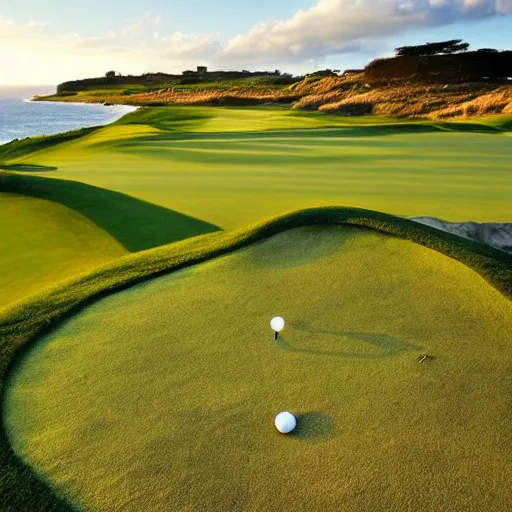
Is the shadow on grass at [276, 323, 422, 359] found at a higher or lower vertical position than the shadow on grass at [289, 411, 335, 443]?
lower

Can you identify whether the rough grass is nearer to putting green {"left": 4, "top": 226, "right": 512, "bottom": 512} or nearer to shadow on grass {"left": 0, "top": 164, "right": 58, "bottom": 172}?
shadow on grass {"left": 0, "top": 164, "right": 58, "bottom": 172}

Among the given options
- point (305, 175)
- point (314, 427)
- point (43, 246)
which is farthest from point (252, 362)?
point (305, 175)

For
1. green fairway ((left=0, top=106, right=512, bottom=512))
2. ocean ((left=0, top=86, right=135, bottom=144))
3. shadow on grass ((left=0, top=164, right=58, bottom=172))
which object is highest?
green fairway ((left=0, top=106, right=512, bottom=512))

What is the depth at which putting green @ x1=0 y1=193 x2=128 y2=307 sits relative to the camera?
20.7ft

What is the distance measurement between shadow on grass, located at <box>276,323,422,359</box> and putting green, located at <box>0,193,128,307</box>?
3.31 meters

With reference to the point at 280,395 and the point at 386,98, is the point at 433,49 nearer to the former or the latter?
the point at 386,98

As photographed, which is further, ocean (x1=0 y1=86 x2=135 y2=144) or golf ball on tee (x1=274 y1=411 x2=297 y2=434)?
ocean (x1=0 y1=86 x2=135 y2=144)

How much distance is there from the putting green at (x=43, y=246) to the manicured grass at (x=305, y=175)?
1.47m

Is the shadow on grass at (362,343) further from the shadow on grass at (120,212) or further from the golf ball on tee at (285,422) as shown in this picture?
the shadow on grass at (120,212)

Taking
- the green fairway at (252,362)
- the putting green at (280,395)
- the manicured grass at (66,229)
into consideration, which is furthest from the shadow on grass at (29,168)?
the putting green at (280,395)

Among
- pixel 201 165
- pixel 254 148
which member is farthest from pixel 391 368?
pixel 254 148

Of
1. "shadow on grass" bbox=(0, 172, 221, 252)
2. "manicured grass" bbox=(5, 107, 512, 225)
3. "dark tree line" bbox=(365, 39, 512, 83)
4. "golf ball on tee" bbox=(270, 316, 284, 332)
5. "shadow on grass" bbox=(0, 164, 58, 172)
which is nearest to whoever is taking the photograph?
"golf ball on tee" bbox=(270, 316, 284, 332)

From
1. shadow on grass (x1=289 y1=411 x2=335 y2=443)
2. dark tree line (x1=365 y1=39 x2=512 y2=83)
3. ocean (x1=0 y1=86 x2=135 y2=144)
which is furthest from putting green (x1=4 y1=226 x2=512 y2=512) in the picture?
dark tree line (x1=365 y1=39 x2=512 y2=83)

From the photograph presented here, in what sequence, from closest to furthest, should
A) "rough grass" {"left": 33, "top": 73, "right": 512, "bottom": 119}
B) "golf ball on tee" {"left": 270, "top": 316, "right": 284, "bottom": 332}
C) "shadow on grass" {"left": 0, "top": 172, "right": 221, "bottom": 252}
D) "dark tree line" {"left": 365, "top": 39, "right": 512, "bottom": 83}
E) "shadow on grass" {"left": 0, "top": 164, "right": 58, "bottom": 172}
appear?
"golf ball on tee" {"left": 270, "top": 316, "right": 284, "bottom": 332} → "shadow on grass" {"left": 0, "top": 172, "right": 221, "bottom": 252} → "shadow on grass" {"left": 0, "top": 164, "right": 58, "bottom": 172} → "rough grass" {"left": 33, "top": 73, "right": 512, "bottom": 119} → "dark tree line" {"left": 365, "top": 39, "right": 512, "bottom": 83}
